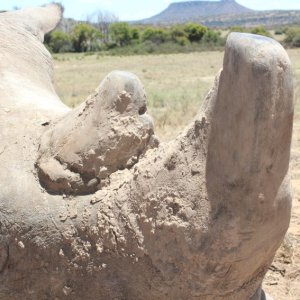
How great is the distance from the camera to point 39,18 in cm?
342

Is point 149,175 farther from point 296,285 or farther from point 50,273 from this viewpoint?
point 296,285

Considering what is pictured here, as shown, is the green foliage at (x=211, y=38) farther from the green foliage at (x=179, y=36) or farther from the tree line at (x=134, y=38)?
the green foliage at (x=179, y=36)

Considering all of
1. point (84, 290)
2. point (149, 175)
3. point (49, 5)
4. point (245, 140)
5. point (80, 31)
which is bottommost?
point (80, 31)

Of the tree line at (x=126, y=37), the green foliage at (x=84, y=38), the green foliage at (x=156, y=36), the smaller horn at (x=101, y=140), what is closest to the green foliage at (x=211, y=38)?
the tree line at (x=126, y=37)

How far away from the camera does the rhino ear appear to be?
10.7 feet

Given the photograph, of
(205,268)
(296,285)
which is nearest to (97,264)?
(205,268)

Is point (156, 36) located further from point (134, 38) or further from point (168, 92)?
point (168, 92)

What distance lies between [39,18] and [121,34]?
2068 inches

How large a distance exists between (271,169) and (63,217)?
2.58ft

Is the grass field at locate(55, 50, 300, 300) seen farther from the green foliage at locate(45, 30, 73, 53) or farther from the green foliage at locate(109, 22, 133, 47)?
the green foliage at locate(109, 22, 133, 47)

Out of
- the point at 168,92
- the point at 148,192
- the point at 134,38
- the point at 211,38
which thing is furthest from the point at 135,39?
the point at 148,192

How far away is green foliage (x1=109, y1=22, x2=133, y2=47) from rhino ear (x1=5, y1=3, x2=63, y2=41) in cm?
5165

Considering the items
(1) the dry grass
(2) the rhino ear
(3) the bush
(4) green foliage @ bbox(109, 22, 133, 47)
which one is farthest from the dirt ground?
(4) green foliage @ bbox(109, 22, 133, 47)

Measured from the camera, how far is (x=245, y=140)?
154cm
